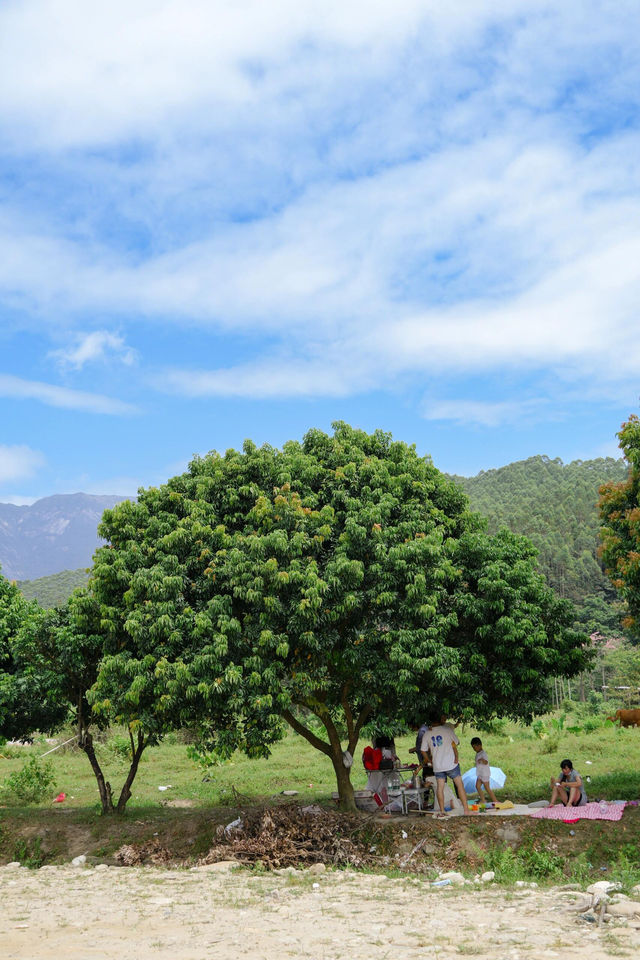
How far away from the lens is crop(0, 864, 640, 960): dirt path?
8.00 m

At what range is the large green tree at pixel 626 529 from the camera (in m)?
14.0

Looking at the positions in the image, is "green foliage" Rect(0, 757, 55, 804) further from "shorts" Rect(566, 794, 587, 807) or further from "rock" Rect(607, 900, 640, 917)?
"rock" Rect(607, 900, 640, 917)

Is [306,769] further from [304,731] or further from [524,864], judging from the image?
[524,864]

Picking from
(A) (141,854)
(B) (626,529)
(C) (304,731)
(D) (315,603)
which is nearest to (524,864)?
(C) (304,731)

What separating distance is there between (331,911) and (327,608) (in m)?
5.20

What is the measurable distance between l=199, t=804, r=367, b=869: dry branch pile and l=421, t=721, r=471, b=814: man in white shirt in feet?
5.64

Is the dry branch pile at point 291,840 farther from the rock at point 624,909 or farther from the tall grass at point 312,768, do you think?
the rock at point 624,909

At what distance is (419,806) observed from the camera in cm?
1537

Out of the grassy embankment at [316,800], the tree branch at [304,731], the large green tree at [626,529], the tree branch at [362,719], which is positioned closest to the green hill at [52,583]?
the grassy embankment at [316,800]

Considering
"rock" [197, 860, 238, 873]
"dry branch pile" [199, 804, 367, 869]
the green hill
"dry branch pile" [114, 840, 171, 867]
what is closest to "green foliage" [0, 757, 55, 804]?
"dry branch pile" [114, 840, 171, 867]


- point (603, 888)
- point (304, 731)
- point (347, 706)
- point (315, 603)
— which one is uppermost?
point (315, 603)

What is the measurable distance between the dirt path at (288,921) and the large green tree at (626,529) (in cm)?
571

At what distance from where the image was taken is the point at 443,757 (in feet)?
47.7

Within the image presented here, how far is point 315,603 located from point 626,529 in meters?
6.21
